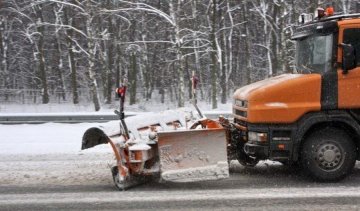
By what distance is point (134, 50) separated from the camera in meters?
29.7

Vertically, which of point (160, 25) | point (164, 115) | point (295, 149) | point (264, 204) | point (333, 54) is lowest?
point (264, 204)

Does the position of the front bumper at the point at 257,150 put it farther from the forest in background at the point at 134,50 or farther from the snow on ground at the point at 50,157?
the forest in background at the point at 134,50

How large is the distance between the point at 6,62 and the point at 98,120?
21.2 meters

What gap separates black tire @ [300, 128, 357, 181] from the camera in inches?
286

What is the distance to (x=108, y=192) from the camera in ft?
23.2

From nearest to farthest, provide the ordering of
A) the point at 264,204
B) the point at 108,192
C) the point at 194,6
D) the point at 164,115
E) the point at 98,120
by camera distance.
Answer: the point at 264,204 → the point at 108,192 → the point at 164,115 → the point at 98,120 → the point at 194,6

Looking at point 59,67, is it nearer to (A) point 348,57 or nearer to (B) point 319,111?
(B) point 319,111

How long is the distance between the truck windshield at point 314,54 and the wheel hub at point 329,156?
44.9 inches

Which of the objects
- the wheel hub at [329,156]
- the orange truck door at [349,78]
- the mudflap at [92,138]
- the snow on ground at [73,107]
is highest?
the orange truck door at [349,78]

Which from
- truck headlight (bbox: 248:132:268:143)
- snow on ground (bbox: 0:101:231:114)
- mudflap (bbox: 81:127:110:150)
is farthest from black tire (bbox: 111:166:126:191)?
snow on ground (bbox: 0:101:231:114)

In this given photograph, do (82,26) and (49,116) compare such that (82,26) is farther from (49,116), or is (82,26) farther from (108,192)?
(108,192)

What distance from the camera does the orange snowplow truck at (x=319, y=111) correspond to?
23.3ft

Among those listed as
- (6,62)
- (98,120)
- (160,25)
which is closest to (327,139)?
(98,120)

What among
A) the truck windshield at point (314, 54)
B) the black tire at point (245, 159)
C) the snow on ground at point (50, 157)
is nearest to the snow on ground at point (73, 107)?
the snow on ground at point (50, 157)
